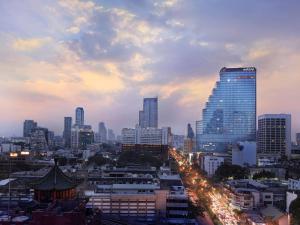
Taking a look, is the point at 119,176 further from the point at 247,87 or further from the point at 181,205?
the point at 247,87

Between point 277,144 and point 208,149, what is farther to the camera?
point 208,149

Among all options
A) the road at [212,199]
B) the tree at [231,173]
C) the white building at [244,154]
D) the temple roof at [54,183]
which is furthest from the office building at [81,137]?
the temple roof at [54,183]

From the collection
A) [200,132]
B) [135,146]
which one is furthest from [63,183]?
[200,132]

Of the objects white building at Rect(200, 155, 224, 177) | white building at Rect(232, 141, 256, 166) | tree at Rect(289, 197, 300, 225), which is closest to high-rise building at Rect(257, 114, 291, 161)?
white building at Rect(232, 141, 256, 166)

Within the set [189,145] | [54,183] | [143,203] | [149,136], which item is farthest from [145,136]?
[54,183]

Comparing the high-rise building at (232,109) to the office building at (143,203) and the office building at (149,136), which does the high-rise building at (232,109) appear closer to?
the office building at (149,136)

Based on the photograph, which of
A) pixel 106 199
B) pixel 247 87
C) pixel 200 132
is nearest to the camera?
pixel 106 199

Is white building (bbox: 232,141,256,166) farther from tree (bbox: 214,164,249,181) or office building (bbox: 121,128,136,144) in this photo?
office building (bbox: 121,128,136,144)
